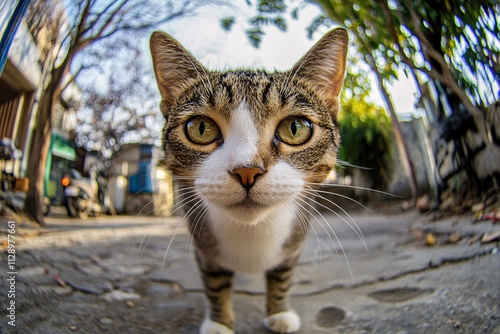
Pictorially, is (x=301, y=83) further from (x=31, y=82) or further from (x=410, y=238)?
(x=31, y=82)

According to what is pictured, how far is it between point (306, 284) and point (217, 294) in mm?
290

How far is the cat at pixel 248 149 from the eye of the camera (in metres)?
0.61

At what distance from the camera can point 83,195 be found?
609 millimetres

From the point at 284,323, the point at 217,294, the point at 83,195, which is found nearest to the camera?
the point at 83,195

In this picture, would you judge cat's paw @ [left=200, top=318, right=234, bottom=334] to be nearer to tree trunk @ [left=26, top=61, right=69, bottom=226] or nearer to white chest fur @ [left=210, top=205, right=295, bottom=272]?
white chest fur @ [left=210, top=205, right=295, bottom=272]

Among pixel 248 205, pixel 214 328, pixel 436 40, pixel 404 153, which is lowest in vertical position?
pixel 214 328

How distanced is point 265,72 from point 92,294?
0.66 m

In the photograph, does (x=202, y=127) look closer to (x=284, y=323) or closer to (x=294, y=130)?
(x=294, y=130)

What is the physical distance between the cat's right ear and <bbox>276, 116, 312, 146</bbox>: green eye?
0.27 meters

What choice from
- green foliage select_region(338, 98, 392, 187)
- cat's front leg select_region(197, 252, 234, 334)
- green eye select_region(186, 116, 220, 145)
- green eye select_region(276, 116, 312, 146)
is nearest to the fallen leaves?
green foliage select_region(338, 98, 392, 187)

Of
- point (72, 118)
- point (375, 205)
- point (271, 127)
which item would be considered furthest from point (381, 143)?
point (72, 118)

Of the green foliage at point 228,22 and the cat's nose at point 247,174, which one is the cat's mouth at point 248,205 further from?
the green foliage at point 228,22

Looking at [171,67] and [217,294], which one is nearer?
[171,67]

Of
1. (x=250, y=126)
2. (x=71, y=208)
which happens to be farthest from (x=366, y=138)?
(x=71, y=208)
